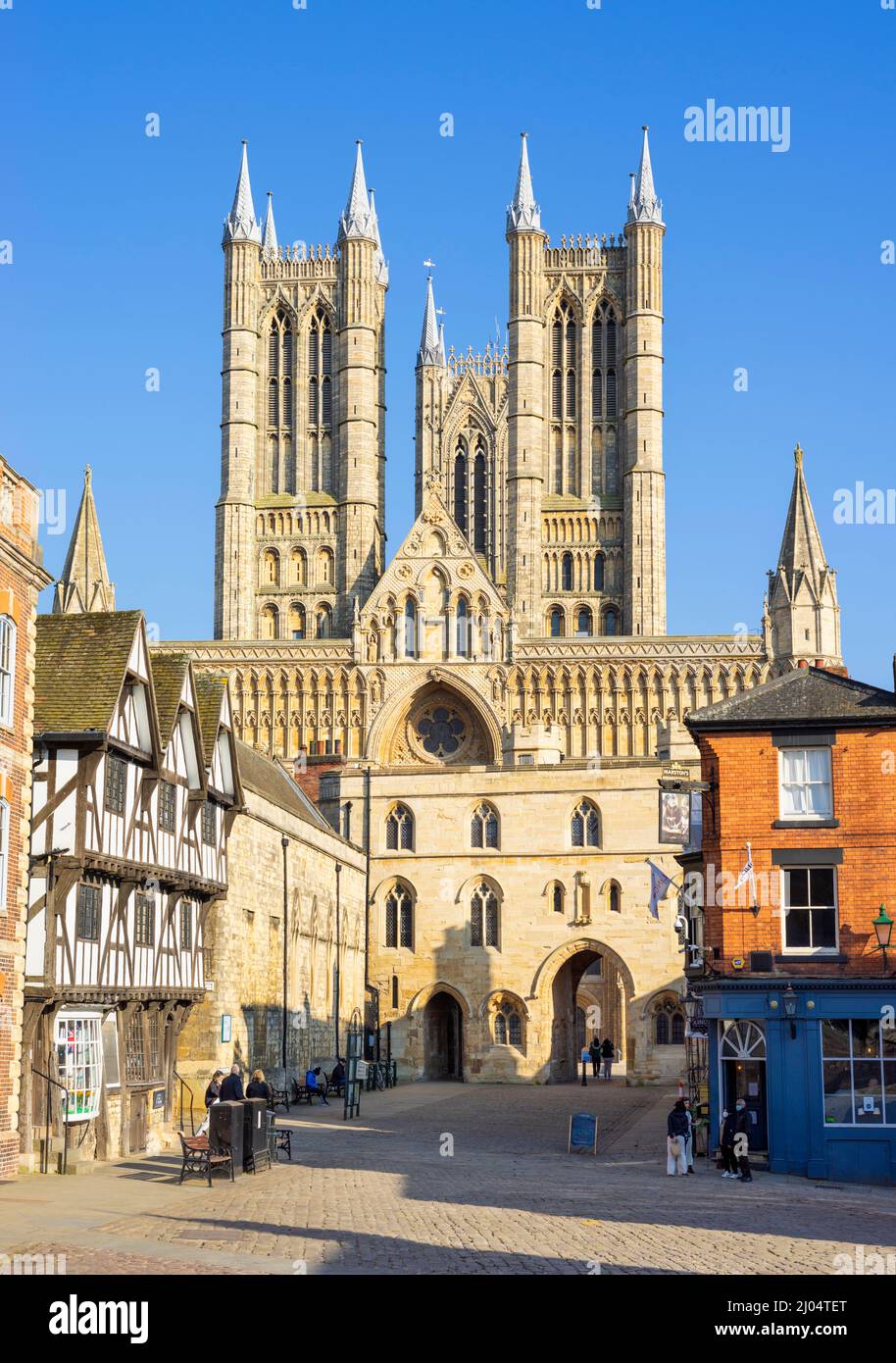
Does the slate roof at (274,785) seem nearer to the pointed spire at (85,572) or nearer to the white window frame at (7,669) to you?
the white window frame at (7,669)

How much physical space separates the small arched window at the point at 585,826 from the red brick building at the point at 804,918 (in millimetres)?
25568

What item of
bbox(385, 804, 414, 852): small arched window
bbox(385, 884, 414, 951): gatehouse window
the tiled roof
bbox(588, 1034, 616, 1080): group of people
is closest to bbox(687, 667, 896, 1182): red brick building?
the tiled roof

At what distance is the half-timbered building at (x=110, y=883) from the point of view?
2375 cm

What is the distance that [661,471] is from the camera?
94.0 meters

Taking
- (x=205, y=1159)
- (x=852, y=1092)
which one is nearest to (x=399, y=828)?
(x=852, y=1092)

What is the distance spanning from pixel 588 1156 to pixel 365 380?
7441 centimetres

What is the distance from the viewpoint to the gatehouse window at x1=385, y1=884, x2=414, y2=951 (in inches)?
2183

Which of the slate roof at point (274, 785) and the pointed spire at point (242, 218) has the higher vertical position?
the pointed spire at point (242, 218)

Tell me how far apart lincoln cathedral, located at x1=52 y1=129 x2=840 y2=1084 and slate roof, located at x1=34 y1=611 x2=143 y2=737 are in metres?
11.2

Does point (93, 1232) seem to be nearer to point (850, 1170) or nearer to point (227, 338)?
point (850, 1170)

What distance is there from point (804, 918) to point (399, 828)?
29.8 meters

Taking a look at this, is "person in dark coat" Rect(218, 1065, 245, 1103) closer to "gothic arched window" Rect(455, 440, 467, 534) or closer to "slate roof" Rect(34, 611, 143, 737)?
"slate roof" Rect(34, 611, 143, 737)

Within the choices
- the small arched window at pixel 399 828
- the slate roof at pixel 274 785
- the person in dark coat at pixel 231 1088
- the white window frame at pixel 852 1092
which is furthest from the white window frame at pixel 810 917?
the small arched window at pixel 399 828

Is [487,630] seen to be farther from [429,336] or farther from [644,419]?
[429,336]
